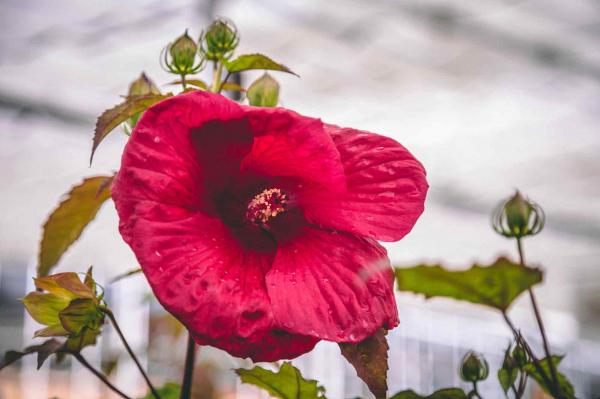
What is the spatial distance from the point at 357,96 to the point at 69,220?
179 inches

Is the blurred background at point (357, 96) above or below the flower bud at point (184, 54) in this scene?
below

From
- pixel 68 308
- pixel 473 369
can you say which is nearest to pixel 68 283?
pixel 68 308

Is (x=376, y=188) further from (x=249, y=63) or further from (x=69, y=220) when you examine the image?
(x=69, y=220)

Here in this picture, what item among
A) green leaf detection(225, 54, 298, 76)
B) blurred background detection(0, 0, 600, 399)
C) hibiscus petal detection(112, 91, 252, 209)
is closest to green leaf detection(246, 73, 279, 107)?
green leaf detection(225, 54, 298, 76)

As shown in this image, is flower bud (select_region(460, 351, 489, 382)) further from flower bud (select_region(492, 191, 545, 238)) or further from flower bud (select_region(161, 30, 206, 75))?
flower bud (select_region(161, 30, 206, 75))

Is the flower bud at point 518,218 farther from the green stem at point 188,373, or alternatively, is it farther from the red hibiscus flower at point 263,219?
the green stem at point 188,373

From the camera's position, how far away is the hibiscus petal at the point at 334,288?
35cm

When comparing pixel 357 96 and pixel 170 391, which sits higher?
pixel 170 391

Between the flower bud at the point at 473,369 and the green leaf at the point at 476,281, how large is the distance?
0.12 m

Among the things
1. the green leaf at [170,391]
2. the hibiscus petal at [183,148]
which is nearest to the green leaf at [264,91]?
the hibiscus petal at [183,148]

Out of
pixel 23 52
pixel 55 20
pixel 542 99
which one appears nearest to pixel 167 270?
pixel 55 20

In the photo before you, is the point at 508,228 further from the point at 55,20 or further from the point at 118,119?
the point at 55,20

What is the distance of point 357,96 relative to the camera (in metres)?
5.01

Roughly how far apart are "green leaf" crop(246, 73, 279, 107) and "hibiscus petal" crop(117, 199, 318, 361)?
15 cm
